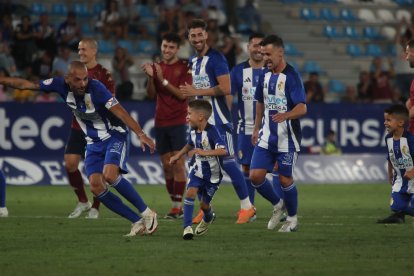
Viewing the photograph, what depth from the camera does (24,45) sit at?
77.6 ft

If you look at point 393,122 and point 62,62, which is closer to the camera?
point 393,122

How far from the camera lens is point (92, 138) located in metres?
12.2

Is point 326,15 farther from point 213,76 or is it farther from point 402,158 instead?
point 402,158

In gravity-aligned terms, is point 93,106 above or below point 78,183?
above

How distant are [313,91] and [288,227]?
1275 cm

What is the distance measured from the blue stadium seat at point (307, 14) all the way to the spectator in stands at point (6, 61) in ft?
32.7

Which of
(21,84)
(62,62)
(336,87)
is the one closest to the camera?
(21,84)

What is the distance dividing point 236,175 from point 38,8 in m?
13.9

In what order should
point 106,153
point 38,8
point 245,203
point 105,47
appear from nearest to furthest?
point 106,153, point 245,203, point 105,47, point 38,8

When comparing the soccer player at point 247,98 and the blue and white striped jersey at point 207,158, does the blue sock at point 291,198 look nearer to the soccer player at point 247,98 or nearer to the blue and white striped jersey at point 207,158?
the blue and white striped jersey at point 207,158

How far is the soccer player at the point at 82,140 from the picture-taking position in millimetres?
13946

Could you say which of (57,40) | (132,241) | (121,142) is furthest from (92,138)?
(57,40)

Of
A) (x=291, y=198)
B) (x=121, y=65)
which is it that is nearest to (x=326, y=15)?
(x=121, y=65)

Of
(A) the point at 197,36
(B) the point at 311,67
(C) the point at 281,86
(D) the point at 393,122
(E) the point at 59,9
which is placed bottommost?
(B) the point at 311,67
